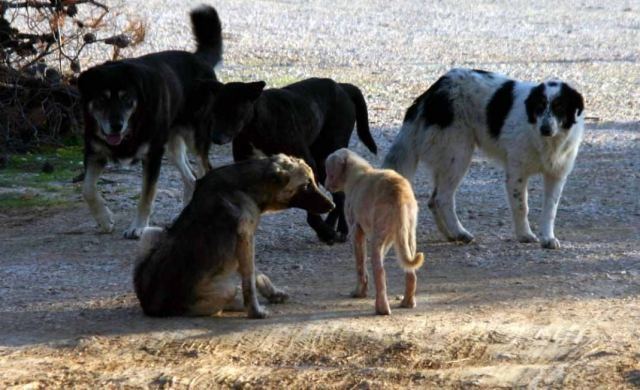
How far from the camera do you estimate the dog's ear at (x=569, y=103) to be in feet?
34.1

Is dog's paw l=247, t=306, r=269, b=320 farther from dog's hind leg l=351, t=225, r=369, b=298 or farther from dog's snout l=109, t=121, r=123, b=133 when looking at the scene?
dog's snout l=109, t=121, r=123, b=133

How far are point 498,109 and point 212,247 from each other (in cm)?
385

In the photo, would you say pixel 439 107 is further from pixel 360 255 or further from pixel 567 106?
pixel 360 255

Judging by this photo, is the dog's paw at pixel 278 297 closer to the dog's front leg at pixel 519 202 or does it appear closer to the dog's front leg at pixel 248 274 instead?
the dog's front leg at pixel 248 274

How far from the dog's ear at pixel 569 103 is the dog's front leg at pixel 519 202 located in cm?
58

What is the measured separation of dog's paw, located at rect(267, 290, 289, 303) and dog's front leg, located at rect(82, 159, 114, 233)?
3.02 metres

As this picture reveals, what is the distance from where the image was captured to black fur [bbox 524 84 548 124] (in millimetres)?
10422

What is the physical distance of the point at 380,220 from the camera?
25.4ft

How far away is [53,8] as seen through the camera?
14.3 meters

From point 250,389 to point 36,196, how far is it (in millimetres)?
6293

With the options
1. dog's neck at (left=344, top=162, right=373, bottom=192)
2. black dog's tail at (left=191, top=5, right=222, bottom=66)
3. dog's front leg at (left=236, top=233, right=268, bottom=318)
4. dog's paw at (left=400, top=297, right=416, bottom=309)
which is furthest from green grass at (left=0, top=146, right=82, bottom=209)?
dog's paw at (left=400, top=297, right=416, bottom=309)

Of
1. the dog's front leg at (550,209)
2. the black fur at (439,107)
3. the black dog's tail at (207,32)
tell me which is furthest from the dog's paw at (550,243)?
the black dog's tail at (207,32)

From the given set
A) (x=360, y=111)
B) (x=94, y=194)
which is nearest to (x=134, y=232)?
(x=94, y=194)

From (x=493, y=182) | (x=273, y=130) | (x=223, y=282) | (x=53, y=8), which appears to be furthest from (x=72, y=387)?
(x=53, y=8)
